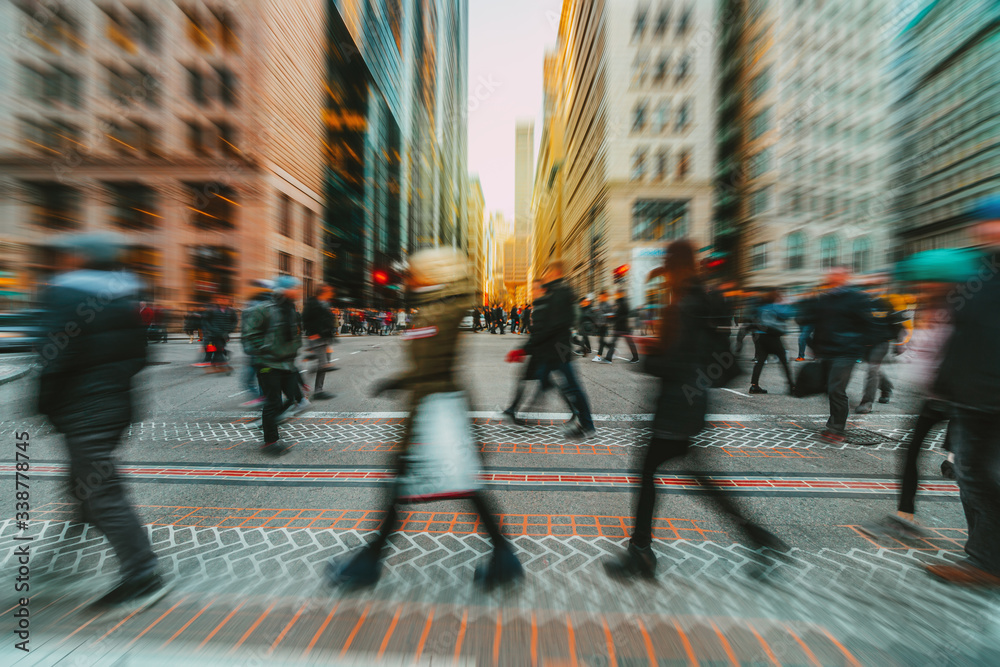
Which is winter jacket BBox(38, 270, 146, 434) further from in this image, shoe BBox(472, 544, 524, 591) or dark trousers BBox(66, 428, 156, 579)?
shoe BBox(472, 544, 524, 591)

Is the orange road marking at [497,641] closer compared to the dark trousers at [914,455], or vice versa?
the orange road marking at [497,641]

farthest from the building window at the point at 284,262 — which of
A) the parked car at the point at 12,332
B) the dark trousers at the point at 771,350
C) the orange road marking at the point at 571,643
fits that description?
the orange road marking at the point at 571,643

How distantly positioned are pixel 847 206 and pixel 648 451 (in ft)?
111

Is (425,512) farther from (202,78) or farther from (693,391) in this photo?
(202,78)

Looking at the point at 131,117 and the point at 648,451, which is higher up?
the point at 131,117

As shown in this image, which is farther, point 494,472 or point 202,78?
point 202,78

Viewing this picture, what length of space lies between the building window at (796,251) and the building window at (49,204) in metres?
34.4

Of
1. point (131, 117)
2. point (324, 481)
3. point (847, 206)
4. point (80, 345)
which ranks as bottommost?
point (324, 481)

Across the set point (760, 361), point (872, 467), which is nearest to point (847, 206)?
point (760, 361)

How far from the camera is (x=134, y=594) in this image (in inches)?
90.3

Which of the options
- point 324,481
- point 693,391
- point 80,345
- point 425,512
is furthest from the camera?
point 324,481

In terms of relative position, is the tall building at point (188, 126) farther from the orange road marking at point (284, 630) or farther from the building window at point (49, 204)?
the orange road marking at point (284, 630)

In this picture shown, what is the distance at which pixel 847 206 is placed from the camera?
1127 inches

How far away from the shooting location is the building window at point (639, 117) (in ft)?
104
